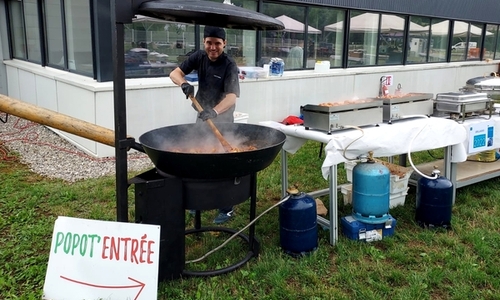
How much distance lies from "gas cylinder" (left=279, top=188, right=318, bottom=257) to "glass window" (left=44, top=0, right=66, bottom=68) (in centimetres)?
558

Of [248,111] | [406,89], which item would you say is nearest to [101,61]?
[248,111]

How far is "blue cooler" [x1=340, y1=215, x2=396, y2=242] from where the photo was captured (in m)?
3.55

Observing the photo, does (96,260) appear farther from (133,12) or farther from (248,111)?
(248,111)

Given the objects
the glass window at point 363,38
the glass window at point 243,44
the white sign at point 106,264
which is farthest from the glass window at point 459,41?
the white sign at point 106,264

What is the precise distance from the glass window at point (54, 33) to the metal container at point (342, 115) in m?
5.25

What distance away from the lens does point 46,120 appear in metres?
2.88

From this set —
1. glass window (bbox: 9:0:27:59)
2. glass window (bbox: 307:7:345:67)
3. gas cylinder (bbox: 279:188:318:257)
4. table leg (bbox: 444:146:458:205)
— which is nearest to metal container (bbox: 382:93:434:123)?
table leg (bbox: 444:146:458:205)

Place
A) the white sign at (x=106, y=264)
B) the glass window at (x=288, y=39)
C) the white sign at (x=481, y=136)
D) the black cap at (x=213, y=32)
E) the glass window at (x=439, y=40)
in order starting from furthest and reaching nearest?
the glass window at (x=439, y=40) → the glass window at (x=288, y=39) → the white sign at (x=481, y=136) → the black cap at (x=213, y=32) → the white sign at (x=106, y=264)

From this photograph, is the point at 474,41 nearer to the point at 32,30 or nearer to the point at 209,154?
the point at 32,30

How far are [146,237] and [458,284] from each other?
6.84 ft

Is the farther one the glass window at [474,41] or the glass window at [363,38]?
the glass window at [474,41]

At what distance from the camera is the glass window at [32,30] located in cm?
820

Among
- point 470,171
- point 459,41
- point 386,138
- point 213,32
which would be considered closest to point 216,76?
point 213,32

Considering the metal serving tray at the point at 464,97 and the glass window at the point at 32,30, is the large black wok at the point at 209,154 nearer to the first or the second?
the metal serving tray at the point at 464,97
